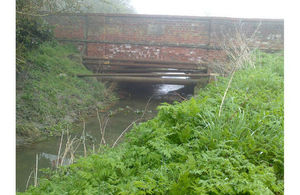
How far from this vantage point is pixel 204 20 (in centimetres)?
1058

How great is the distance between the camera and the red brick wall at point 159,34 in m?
10.5

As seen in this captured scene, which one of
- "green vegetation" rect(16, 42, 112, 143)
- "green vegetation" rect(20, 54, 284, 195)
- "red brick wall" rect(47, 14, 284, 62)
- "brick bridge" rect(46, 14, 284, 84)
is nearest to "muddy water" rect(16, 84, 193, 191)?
"green vegetation" rect(16, 42, 112, 143)

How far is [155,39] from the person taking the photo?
1090 cm

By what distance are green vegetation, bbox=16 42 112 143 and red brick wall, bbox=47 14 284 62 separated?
98 cm

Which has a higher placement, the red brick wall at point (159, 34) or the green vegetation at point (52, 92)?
the red brick wall at point (159, 34)

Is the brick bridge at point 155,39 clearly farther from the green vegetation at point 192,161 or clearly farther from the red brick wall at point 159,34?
the green vegetation at point 192,161

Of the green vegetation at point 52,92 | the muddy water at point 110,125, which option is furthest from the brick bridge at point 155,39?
the muddy water at point 110,125

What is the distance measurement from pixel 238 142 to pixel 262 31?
30.9 ft

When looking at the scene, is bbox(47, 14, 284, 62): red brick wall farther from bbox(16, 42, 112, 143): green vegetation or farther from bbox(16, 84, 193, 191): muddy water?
bbox(16, 84, 193, 191): muddy water

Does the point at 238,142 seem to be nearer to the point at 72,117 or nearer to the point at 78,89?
the point at 72,117

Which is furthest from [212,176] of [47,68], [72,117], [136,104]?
[47,68]

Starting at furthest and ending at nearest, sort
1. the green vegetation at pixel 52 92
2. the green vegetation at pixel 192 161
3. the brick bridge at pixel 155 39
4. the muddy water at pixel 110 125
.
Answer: the brick bridge at pixel 155 39 < the green vegetation at pixel 52 92 < the muddy water at pixel 110 125 < the green vegetation at pixel 192 161

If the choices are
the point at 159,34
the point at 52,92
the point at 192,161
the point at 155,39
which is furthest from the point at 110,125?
the point at 192,161

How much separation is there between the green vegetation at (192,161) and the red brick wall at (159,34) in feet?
25.0
